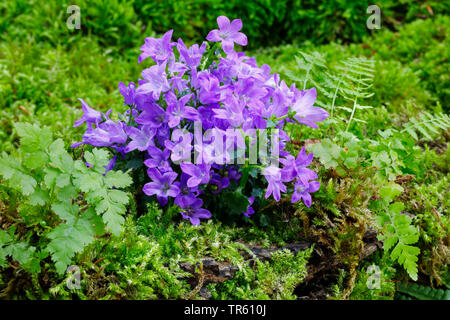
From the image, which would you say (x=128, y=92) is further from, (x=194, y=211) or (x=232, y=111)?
(x=194, y=211)

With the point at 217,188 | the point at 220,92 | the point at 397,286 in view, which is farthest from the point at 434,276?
the point at 220,92

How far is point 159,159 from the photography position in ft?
5.62

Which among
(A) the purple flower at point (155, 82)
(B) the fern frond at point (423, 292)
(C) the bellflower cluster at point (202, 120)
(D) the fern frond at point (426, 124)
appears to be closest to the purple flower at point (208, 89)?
(C) the bellflower cluster at point (202, 120)

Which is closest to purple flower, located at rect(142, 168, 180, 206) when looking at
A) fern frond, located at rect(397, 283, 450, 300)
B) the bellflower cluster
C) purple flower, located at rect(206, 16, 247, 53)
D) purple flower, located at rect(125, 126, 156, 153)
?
the bellflower cluster

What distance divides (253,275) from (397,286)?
2.52ft

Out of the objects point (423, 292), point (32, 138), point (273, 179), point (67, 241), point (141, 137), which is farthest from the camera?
point (423, 292)

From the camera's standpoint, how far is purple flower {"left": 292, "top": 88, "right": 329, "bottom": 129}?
174 centimetres

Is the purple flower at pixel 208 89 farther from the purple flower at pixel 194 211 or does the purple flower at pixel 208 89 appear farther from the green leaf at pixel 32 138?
the green leaf at pixel 32 138

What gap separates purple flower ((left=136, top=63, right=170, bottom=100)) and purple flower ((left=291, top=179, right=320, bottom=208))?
27.8 inches

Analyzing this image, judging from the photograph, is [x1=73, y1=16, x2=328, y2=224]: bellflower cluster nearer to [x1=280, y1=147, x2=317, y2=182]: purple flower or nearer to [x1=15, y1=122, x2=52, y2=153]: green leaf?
[x1=280, y1=147, x2=317, y2=182]: purple flower

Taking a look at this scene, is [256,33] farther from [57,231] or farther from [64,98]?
[57,231]

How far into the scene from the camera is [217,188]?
1818 millimetres

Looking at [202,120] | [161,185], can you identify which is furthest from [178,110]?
[161,185]

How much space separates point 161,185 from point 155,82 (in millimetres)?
435
